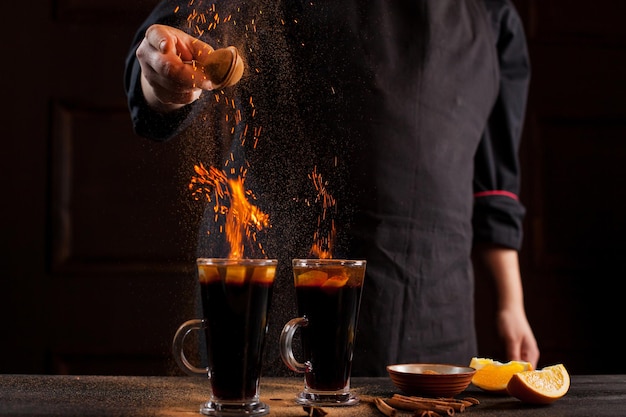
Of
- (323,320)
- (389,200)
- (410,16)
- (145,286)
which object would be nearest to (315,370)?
(323,320)

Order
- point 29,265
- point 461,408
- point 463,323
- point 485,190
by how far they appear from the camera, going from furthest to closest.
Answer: point 29,265
point 485,190
point 463,323
point 461,408

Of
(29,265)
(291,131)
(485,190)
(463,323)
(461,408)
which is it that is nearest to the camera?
(461,408)

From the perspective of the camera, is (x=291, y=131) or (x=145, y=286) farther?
(x=145, y=286)

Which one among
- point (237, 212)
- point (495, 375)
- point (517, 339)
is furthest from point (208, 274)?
point (517, 339)

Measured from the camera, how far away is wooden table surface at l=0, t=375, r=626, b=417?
936 millimetres

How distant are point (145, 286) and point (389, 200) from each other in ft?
3.04

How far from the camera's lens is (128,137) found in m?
2.19

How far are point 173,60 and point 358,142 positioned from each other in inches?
15.9

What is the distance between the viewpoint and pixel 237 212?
1.49 metres

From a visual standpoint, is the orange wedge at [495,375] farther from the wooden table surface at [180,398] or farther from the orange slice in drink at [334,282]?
the orange slice in drink at [334,282]

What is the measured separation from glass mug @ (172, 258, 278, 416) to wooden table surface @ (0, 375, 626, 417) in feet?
0.12

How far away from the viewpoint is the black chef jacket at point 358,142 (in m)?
1.48

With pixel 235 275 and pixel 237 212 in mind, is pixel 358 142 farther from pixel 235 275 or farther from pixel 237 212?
pixel 235 275

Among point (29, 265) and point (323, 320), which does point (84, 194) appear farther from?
point (323, 320)
